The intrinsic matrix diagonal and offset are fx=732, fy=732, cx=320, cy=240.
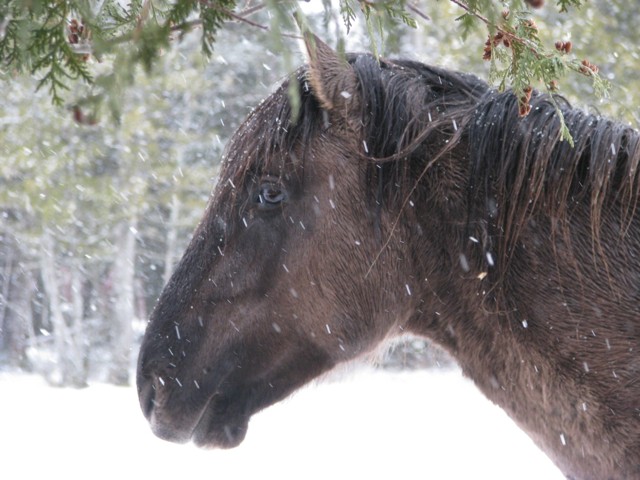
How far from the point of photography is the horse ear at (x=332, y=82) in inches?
88.0

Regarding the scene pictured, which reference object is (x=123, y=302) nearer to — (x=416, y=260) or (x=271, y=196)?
(x=271, y=196)

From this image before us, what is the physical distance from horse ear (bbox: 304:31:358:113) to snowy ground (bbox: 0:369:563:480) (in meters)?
3.31

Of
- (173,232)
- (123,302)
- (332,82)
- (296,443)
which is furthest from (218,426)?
(173,232)

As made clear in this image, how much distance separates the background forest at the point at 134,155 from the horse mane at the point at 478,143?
301 inches

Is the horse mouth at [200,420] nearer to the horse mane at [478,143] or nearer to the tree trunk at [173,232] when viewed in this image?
the horse mane at [478,143]

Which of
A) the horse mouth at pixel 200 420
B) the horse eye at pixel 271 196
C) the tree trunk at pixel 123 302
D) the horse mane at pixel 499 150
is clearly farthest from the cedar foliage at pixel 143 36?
the tree trunk at pixel 123 302

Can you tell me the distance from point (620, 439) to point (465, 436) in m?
6.89

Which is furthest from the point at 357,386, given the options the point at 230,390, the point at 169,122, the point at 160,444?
the point at 230,390

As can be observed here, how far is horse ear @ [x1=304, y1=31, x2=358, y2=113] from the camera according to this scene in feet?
7.33

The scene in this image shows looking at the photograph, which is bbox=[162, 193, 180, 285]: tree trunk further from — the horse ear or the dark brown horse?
the horse ear

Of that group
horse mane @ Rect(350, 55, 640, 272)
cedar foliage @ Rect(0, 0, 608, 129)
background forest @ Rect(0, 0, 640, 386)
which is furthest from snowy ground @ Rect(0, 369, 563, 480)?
cedar foliage @ Rect(0, 0, 608, 129)

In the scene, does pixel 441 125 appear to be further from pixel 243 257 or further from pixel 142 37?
pixel 142 37

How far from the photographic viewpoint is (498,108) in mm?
2234

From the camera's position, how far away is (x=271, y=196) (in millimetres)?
2344
